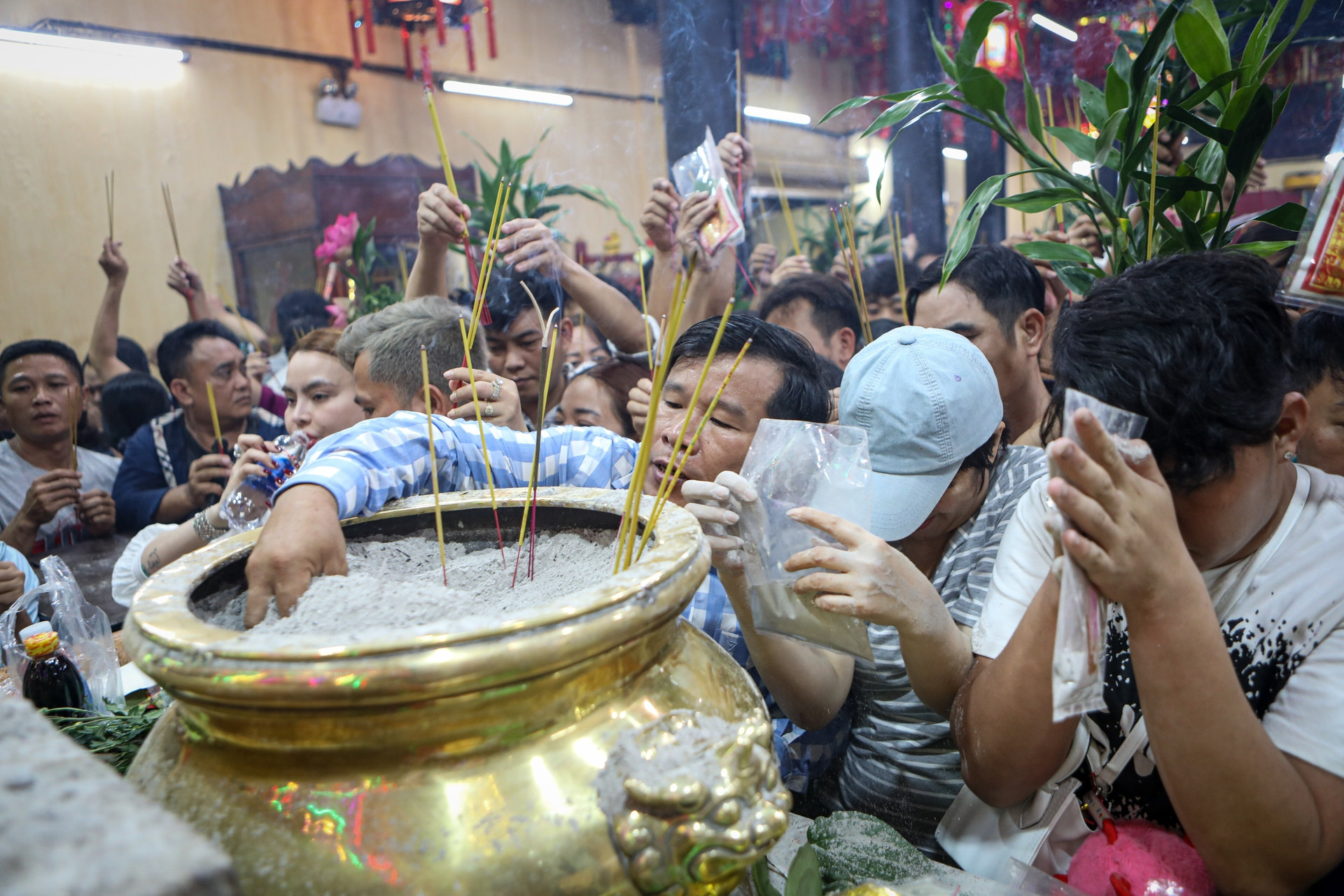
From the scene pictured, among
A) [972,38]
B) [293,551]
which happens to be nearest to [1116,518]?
[293,551]

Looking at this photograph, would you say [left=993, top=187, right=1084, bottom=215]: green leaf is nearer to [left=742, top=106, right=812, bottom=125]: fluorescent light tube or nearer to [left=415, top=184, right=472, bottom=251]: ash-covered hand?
[left=415, top=184, right=472, bottom=251]: ash-covered hand

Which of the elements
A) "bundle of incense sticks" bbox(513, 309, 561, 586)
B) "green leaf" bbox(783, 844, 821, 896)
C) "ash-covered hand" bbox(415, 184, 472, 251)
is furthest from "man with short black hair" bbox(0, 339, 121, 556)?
"green leaf" bbox(783, 844, 821, 896)

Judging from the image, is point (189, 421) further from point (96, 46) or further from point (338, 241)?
point (96, 46)

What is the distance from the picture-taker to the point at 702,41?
17.9 feet

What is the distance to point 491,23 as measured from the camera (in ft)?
19.8

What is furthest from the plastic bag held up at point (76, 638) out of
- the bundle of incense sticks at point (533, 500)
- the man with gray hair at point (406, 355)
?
the bundle of incense sticks at point (533, 500)

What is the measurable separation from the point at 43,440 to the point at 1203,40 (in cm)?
422

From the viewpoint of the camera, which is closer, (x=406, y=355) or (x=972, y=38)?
(x=972, y=38)

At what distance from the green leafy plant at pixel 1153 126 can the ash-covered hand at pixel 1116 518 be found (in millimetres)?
825

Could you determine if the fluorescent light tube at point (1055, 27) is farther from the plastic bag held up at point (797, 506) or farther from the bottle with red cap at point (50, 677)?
the bottle with red cap at point (50, 677)

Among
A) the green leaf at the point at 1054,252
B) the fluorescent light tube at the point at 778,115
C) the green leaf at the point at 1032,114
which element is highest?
the fluorescent light tube at the point at 778,115

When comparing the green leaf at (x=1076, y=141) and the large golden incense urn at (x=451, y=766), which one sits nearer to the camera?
the large golden incense urn at (x=451, y=766)

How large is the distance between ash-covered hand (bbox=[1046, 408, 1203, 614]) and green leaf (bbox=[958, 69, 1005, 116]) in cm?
113

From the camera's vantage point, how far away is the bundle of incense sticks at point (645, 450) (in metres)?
0.82
